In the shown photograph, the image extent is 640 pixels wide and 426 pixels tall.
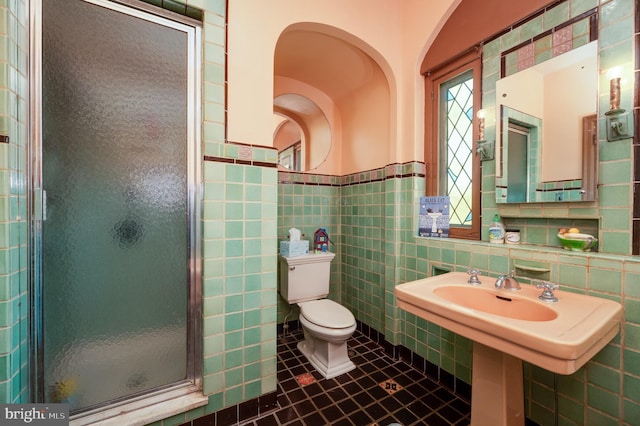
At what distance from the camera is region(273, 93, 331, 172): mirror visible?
2.79 meters

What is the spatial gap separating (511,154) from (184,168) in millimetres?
1908

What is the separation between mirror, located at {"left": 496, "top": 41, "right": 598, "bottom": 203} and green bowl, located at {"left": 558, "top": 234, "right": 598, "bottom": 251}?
0.18 m

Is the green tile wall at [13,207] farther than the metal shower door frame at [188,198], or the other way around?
the metal shower door frame at [188,198]

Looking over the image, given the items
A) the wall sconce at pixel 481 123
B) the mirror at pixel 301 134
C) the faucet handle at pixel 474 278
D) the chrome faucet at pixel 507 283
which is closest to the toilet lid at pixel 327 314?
the faucet handle at pixel 474 278

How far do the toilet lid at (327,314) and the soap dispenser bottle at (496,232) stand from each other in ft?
3.52

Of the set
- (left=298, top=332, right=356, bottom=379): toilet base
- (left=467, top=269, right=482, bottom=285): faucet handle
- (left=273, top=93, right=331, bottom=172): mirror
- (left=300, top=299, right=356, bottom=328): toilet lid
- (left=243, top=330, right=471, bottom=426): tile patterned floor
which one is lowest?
(left=243, top=330, right=471, bottom=426): tile patterned floor

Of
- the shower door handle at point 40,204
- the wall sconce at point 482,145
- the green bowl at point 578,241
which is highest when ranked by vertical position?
the wall sconce at point 482,145

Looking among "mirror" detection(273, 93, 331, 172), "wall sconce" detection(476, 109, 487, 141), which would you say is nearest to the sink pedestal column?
"wall sconce" detection(476, 109, 487, 141)

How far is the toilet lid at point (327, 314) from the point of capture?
1.84 metres

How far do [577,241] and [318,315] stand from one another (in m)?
1.57

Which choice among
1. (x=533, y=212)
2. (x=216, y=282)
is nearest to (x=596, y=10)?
(x=533, y=212)

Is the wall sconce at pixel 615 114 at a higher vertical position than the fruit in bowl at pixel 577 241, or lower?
higher

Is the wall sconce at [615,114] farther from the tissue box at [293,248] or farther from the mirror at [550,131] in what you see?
the tissue box at [293,248]

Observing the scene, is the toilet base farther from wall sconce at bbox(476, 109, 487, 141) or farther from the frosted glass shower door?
wall sconce at bbox(476, 109, 487, 141)
